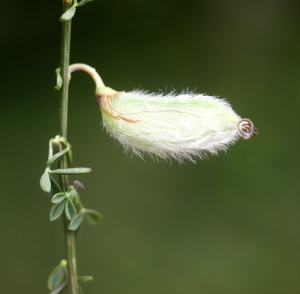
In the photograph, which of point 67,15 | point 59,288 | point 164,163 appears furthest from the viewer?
point 164,163

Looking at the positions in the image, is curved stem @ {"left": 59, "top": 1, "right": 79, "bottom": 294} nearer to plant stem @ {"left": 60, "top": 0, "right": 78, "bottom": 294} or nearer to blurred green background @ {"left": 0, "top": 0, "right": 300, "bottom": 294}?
plant stem @ {"left": 60, "top": 0, "right": 78, "bottom": 294}

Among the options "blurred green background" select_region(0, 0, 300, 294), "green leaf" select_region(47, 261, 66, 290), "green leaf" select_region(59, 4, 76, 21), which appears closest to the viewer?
"green leaf" select_region(59, 4, 76, 21)

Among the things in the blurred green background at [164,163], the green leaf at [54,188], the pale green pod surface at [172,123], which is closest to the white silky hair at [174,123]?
the pale green pod surface at [172,123]

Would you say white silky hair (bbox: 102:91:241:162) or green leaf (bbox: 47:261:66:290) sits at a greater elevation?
white silky hair (bbox: 102:91:241:162)

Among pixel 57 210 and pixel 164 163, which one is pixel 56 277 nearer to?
pixel 57 210

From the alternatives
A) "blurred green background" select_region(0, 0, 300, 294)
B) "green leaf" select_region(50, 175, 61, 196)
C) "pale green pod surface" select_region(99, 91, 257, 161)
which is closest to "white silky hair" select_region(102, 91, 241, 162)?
"pale green pod surface" select_region(99, 91, 257, 161)

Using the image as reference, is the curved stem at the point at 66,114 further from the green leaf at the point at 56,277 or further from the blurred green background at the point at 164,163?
the blurred green background at the point at 164,163

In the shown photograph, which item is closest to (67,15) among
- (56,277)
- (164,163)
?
(56,277)

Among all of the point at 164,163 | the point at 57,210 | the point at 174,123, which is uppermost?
the point at 164,163
